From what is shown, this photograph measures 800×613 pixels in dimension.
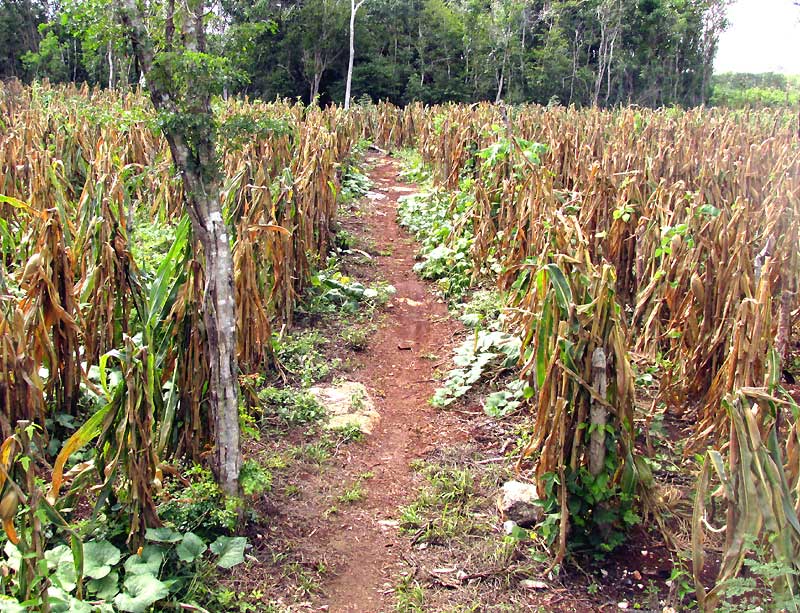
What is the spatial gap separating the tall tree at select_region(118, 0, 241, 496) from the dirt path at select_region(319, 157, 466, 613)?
1.97 ft

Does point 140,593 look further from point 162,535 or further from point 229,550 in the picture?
point 229,550

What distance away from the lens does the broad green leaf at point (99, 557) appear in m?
2.44

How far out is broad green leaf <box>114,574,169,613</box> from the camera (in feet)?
7.51

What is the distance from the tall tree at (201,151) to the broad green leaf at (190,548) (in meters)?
0.29

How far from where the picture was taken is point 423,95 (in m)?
33.3

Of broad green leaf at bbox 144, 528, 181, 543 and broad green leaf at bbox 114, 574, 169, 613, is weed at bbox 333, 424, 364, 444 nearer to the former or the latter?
broad green leaf at bbox 144, 528, 181, 543

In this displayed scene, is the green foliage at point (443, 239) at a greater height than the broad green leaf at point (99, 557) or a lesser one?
greater

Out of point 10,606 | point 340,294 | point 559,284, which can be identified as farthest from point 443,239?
point 10,606

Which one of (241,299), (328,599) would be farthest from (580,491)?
(241,299)

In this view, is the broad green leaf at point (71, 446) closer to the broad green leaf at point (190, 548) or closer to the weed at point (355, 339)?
the broad green leaf at point (190, 548)

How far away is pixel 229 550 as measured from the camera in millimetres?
2729

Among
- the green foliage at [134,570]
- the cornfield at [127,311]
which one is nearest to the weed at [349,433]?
the cornfield at [127,311]

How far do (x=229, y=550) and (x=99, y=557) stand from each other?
47 cm

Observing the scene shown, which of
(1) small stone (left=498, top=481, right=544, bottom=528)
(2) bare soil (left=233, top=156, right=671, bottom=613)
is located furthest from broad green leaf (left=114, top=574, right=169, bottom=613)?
(1) small stone (left=498, top=481, right=544, bottom=528)
